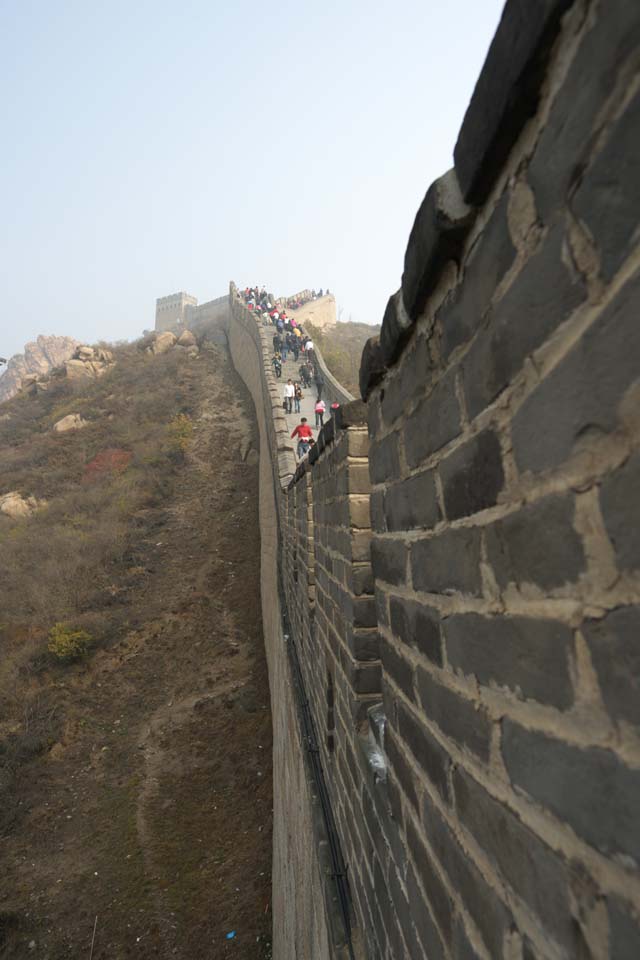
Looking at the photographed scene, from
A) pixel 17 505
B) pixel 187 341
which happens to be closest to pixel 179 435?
pixel 17 505

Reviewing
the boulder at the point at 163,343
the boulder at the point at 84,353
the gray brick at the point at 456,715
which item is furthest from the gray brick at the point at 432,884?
the boulder at the point at 84,353

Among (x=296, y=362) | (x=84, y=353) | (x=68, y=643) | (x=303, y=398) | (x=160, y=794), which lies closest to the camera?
(x=160, y=794)

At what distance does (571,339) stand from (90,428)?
25.8m

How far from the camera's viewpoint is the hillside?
23531 millimetres

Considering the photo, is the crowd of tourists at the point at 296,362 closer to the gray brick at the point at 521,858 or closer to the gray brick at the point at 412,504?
the gray brick at the point at 412,504

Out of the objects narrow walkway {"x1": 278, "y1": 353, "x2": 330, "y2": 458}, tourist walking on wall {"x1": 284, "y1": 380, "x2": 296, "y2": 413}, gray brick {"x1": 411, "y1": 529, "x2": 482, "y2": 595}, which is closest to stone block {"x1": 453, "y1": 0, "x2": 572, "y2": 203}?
gray brick {"x1": 411, "y1": 529, "x2": 482, "y2": 595}

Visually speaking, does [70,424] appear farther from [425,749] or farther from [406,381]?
[425,749]

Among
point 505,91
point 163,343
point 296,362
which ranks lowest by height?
point 505,91

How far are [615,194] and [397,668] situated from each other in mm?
1267

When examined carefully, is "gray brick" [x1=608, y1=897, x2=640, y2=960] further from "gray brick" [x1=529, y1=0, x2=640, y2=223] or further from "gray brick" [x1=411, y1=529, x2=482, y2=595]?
"gray brick" [x1=529, y1=0, x2=640, y2=223]

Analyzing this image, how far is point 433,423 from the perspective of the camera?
42.6 inches

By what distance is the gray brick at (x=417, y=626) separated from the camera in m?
1.13

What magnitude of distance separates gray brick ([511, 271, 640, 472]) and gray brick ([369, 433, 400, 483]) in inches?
28.1

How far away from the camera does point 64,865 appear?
7.68 metres
